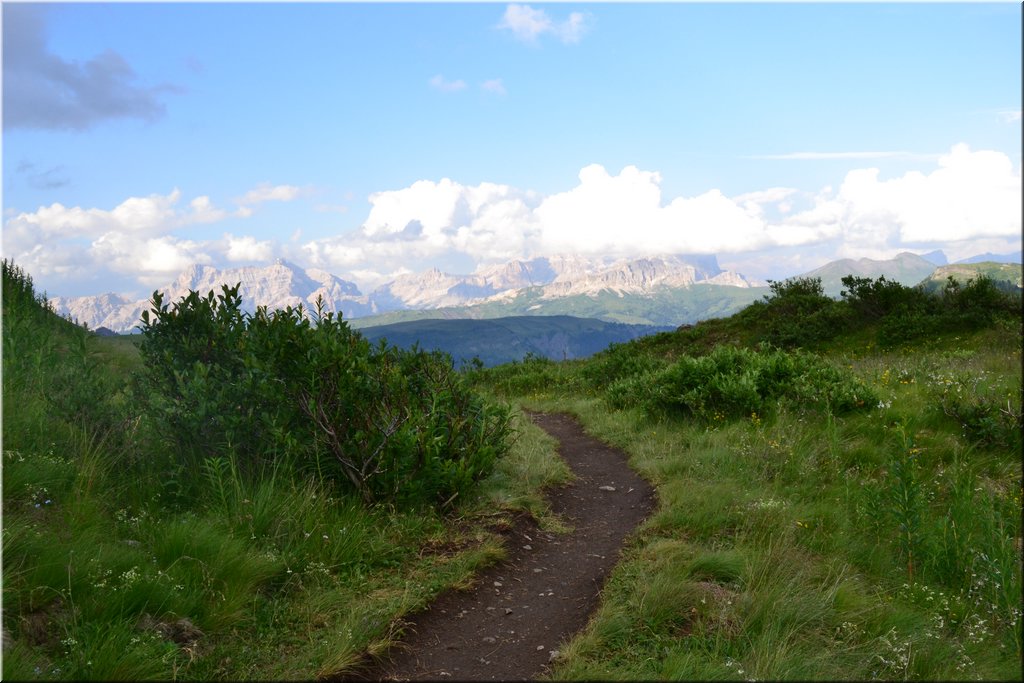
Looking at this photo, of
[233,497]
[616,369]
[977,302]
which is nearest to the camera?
[233,497]

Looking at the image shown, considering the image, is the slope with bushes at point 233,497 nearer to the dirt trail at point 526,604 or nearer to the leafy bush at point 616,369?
the dirt trail at point 526,604

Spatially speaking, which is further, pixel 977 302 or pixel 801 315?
pixel 801 315

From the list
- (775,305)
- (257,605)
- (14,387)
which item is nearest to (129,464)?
(14,387)

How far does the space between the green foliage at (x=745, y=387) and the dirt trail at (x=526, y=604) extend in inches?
129

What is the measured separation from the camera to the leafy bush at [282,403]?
6434mm

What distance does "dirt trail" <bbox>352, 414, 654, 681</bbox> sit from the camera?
15.0ft

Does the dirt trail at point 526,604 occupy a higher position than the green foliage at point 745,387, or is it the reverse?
the green foliage at point 745,387

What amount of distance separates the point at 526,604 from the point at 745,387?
6787mm

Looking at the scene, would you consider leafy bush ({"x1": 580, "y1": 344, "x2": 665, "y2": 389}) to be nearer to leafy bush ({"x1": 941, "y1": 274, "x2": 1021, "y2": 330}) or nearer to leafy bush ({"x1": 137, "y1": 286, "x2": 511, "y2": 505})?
leafy bush ({"x1": 941, "y1": 274, "x2": 1021, "y2": 330})

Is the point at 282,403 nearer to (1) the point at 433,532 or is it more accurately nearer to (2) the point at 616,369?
(1) the point at 433,532

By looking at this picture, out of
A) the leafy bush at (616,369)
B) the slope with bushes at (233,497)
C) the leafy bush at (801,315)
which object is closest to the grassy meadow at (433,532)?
the slope with bushes at (233,497)

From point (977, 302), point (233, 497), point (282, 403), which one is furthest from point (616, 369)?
point (233, 497)

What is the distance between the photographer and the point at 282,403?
667 cm

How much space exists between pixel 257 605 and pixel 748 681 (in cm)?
356
